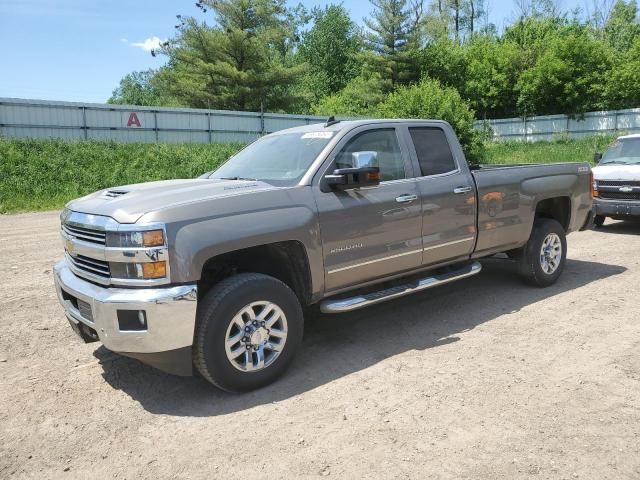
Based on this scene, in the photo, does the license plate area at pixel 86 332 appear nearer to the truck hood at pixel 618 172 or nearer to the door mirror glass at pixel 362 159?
the door mirror glass at pixel 362 159

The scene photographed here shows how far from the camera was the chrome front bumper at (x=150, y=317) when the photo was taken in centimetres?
344

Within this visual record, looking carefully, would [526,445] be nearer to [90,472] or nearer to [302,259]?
[302,259]

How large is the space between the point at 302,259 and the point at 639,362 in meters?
2.72

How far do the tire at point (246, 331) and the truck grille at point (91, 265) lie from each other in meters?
0.68

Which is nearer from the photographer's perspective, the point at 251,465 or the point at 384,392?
the point at 251,465

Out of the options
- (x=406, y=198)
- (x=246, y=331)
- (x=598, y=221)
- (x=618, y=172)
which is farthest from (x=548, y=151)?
(x=246, y=331)

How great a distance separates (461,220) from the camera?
5324 millimetres

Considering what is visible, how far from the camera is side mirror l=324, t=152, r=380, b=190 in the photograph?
4246mm

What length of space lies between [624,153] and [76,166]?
55.2 feet

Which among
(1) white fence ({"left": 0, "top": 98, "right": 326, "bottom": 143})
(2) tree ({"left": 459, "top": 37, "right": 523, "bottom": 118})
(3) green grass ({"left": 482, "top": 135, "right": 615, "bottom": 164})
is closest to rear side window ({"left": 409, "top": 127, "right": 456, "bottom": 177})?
(1) white fence ({"left": 0, "top": 98, "right": 326, "bottom": 143})

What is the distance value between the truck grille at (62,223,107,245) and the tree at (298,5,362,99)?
6366 cm

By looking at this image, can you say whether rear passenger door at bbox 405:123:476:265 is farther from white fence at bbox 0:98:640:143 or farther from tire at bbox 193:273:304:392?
white fence at bbox 0:98:640:143

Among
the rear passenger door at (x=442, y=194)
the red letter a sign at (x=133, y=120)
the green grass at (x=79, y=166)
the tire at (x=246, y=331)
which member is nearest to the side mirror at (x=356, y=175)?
the rear passenger door at (x=442, y=194)

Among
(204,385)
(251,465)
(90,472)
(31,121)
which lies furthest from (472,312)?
(31,121)
